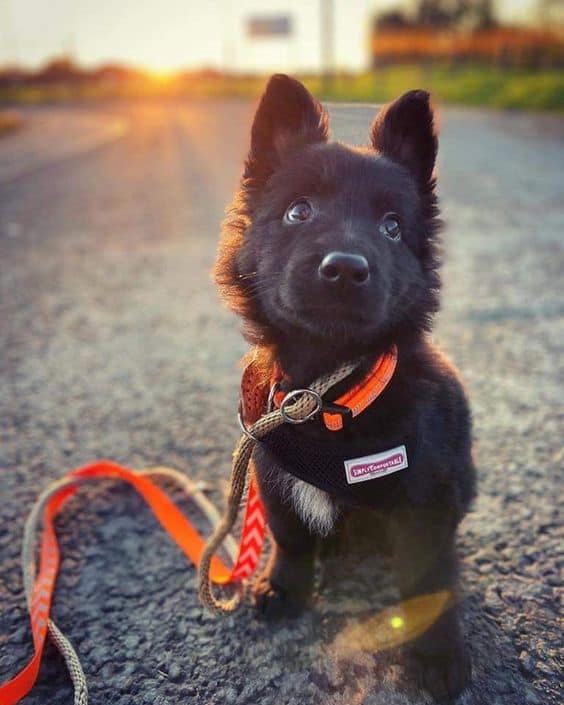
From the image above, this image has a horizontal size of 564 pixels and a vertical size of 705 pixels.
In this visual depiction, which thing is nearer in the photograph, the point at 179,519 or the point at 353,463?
the point at 353,463

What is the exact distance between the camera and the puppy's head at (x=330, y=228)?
194cm

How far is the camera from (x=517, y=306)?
505 centimetres

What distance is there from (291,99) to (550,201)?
7.16 metres

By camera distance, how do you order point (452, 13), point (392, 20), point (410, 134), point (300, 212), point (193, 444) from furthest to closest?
1. point (392, 20)
2. point (452, 13)
3. point (193, 444)
4. point (410, 134)
5. point (300, 212)

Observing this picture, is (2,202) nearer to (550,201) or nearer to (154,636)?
(550,201)

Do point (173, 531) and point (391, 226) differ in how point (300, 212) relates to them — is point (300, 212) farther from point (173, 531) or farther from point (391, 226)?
point (173, 531)

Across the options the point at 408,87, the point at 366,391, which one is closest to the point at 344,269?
the point at 366,391

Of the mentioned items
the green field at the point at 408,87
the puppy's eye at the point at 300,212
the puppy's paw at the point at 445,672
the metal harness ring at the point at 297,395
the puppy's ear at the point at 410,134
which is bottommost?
the green field at the point at 408,87

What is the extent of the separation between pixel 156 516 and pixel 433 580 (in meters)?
1.25

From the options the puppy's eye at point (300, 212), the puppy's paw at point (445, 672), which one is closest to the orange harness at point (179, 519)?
the puppy's eye at point (300, 212)

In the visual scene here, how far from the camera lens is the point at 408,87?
7613 millimetres

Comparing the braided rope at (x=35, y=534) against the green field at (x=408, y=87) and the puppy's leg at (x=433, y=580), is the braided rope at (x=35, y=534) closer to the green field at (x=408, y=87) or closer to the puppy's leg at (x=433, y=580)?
the puppy's leg at (x=433, y=580)

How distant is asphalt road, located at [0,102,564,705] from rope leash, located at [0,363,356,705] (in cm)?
7

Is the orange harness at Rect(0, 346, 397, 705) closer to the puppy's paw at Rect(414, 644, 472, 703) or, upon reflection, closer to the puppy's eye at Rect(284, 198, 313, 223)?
the puppy's eye at Rect(284, 198, 313, 223)
